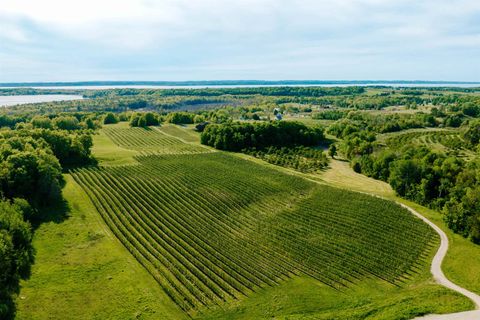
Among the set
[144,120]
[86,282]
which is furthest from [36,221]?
[144,120]

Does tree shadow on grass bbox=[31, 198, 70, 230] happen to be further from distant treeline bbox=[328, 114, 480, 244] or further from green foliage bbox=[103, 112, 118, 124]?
green foliage bbox=[103, 112, 118, 124]

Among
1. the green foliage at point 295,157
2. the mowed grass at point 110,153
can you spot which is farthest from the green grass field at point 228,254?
the green foliage at point 295,157

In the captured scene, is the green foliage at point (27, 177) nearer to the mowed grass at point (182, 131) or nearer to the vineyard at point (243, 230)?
the vineyard at point (243, 230)

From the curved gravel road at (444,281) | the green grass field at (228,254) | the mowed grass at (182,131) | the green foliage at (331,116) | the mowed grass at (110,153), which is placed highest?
the green foliage at (331,116)

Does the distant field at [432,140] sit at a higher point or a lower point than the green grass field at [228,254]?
higher

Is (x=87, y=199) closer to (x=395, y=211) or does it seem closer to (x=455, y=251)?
(x=395, y=211)

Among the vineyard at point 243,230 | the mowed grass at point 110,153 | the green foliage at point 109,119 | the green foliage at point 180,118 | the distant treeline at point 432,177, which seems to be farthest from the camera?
the green foliage at point 109,119

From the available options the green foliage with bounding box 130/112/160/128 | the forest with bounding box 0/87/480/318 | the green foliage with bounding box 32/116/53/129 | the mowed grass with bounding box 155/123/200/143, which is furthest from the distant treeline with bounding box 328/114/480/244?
the green foliage with bounding box 32/116/53/129

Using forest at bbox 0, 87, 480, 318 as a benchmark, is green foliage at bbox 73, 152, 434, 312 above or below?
below
